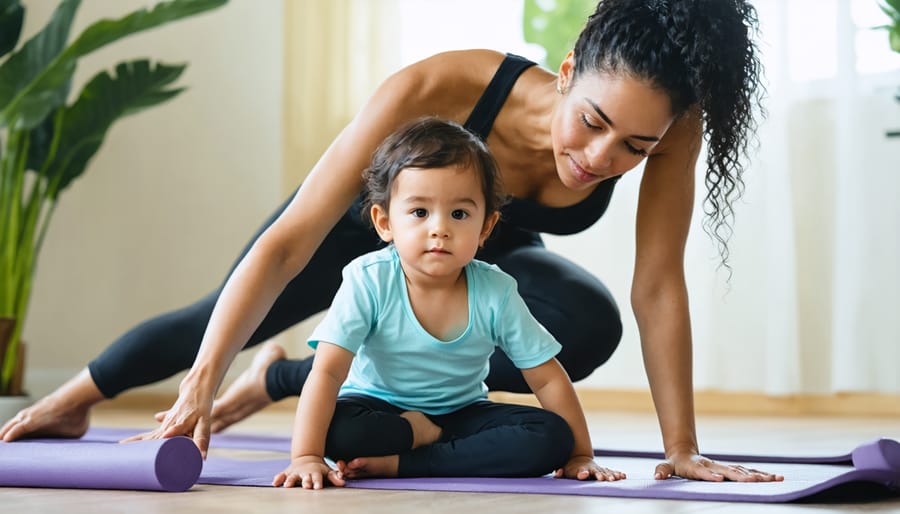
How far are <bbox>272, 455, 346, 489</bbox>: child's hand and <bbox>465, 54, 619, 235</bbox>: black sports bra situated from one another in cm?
57

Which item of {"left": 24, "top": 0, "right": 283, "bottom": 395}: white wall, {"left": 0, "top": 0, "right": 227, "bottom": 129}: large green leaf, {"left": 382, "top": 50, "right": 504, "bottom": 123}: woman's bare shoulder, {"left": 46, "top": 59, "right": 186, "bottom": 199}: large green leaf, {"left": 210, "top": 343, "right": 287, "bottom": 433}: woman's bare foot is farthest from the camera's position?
{"left": 24, "top": 0, "right": 283, "bottom": 395}: white wall

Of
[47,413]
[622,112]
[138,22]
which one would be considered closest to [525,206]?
[622,112]

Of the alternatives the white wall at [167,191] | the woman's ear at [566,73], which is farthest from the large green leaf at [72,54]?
the woman's ear at [566,73]

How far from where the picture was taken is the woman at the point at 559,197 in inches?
56.3

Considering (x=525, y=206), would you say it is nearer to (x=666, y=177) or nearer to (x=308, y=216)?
(x=666, y=177)

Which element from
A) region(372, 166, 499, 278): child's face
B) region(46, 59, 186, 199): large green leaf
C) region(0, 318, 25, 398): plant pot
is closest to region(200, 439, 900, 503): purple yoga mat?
region(372, 166, 499, 278): child's face

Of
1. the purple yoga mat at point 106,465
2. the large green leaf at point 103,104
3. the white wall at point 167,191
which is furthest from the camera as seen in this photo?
the white wall at point 167,191

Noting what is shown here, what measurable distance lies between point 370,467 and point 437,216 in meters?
0.33

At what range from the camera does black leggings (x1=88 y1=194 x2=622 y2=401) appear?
1842mm

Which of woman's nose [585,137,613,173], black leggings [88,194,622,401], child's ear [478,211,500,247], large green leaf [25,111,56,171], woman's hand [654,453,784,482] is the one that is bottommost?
woman's hand [654,453,784,482]

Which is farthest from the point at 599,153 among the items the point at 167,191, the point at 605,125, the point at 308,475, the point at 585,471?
the point at 167,191

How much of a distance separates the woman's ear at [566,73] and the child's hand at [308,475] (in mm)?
619

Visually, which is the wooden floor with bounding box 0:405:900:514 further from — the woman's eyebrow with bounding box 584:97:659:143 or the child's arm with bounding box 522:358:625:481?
the woman's eyebrow with bounding box 584:97:659:143

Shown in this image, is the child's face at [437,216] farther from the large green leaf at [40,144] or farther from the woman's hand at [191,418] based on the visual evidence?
the large green leaf at [40,144]
